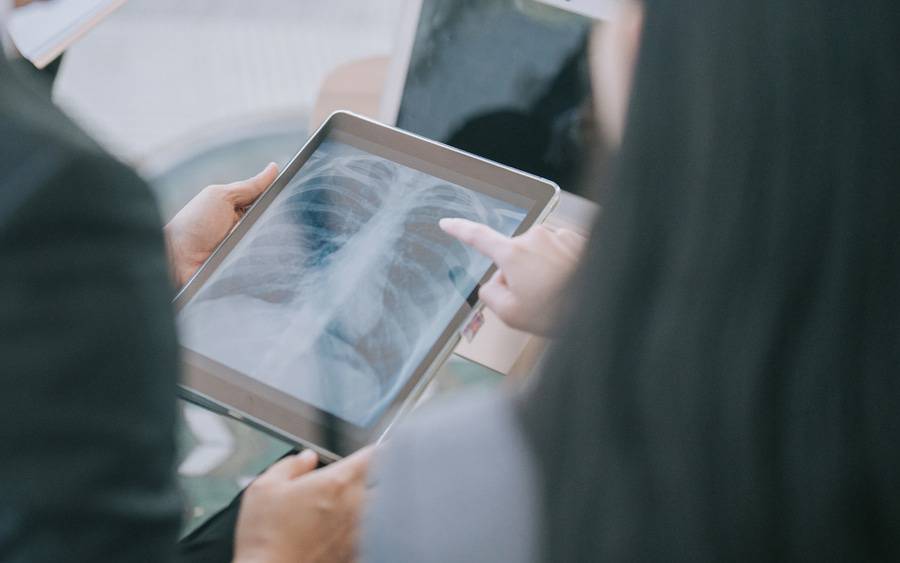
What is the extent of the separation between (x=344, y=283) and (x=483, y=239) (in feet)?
0.42

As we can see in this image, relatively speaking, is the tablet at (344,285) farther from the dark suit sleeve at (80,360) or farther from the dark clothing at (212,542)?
the dark suit sleeve at (80,360)

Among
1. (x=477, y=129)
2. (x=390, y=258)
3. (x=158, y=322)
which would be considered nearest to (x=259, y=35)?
(x=477, y=129)

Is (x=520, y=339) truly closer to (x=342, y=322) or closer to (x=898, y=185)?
(x=342, y=322)

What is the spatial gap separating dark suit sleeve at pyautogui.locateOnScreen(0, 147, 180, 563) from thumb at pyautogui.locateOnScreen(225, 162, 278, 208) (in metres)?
0.44

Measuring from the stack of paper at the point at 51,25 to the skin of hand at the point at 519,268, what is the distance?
1.67 feet

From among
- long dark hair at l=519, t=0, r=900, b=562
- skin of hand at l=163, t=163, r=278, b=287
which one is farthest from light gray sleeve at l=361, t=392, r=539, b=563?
skin of hand at l=163, t=163, r=278, b=287

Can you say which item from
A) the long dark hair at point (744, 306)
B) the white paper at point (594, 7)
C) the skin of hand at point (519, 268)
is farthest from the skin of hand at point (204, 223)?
the long dark hair at point (744, 306)

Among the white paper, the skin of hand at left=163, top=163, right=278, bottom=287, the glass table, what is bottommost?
the glass table

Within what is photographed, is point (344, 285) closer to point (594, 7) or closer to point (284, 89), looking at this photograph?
point (594, 7)

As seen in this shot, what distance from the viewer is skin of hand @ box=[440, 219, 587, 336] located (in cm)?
79

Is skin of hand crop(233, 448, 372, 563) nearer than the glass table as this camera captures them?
Yes

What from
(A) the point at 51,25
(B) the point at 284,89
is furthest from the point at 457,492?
(B) the point at 284,89

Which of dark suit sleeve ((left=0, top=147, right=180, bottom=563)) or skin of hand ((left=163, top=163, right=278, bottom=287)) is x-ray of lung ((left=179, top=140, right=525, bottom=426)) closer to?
skin of hand ((left=163, top=163, right=278, bottom=287))

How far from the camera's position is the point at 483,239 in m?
0.80
